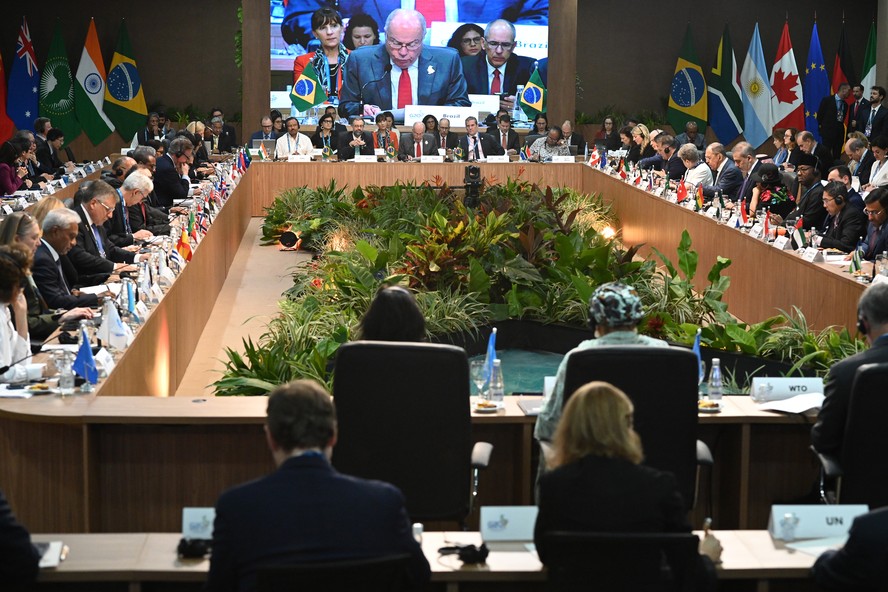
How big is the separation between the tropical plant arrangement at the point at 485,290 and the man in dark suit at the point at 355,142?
399 cm

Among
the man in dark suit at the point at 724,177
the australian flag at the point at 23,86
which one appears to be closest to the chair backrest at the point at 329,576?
the man in dark suit at the point at 724,177

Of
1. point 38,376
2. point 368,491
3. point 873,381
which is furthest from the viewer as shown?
point 38,376

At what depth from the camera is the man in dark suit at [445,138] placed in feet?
46.1

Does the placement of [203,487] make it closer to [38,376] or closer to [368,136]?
[38,376]

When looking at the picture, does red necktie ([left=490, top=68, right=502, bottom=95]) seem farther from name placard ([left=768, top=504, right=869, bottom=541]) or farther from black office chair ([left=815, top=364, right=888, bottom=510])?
name placard ([left=768, top=504, right=869, bottom=541])

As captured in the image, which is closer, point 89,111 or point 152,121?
point 152,121

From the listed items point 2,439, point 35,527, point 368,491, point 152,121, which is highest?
point 152,121

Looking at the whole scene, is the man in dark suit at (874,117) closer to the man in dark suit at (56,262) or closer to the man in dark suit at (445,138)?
the man in dark suit at (445,138)

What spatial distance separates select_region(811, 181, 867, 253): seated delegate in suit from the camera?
7.34 meters

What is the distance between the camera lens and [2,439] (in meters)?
3.62

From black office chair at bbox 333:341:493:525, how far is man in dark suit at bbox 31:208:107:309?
273cm

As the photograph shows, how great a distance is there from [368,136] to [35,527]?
433 inches

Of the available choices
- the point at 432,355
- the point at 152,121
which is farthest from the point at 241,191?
the point at 432,355

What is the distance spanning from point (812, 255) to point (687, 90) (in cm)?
1251
